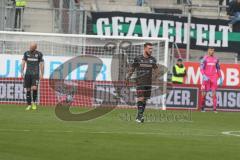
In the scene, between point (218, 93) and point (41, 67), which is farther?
point (218, 93)

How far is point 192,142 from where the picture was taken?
14461 mm

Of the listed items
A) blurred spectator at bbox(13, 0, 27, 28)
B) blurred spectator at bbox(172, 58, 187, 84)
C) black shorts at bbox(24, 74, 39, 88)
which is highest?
blurred spectator at bbox(13, 0, 27, 28)

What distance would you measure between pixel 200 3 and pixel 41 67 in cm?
1446

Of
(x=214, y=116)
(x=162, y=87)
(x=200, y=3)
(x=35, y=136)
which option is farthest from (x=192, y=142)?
(x=200, y=3)

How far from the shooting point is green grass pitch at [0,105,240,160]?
12.1m

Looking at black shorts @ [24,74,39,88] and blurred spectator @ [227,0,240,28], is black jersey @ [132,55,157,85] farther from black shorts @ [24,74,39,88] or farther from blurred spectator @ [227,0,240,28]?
blurred spectator @ [227,0,240,28]

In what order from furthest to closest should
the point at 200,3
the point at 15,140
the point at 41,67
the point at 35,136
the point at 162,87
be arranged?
1. the point at 200,3
2. the point at 162,87
3. the point at 41,67
4. the point at 35,136
5. the point at 15,140

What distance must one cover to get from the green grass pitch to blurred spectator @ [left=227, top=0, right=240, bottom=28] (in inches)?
476

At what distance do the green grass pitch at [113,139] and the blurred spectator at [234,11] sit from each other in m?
12.1

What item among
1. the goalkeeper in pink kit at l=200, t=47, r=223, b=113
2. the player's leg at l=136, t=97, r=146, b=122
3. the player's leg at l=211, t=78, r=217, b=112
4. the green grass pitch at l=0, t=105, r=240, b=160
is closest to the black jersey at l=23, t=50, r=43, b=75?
the green grass pitch at l=0, t=105, r=240, b=160

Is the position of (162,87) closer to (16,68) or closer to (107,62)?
(107,62)

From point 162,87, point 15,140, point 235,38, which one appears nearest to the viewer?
point 15,140

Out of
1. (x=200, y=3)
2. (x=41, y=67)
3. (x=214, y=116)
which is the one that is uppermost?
(x=200, y=3)

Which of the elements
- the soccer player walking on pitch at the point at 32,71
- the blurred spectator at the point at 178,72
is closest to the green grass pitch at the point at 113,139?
the soccer player walking on pitch at the point at 32,71
